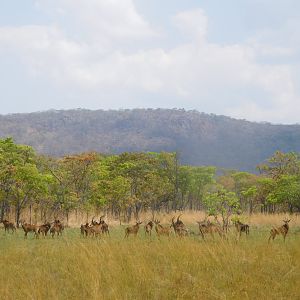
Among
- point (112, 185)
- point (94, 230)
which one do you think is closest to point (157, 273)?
point (94, 230)

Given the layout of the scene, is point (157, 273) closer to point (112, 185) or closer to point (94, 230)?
point (94, 230)

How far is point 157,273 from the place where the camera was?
26.2 ft

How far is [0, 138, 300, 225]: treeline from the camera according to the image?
2358 cm

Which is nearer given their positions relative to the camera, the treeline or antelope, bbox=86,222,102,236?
antelope, bbox=86,222,102,236

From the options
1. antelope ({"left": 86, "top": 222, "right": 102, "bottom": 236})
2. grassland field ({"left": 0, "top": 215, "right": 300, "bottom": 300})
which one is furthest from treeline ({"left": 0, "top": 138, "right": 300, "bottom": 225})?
grassland field ({"left": 0, "top": 215, "right": 300, "bottom": 300})

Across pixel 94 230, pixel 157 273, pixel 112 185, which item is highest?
pixel 157 273

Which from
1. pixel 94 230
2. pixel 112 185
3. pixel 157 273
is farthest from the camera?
pixel 112 185

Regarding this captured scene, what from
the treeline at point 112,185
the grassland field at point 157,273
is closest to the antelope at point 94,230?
the treeline at point 112,185

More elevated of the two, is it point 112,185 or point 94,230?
point 112,185

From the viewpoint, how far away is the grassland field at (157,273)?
6.88 metres

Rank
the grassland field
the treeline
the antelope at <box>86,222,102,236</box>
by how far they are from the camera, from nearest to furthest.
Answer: the grassland field → the antelope at <box>86,222,102,236</box> → the treeline

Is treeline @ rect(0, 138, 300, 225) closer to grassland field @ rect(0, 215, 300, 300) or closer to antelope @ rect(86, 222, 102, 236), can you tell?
antelope @ rect(86, 222, 102, 236)

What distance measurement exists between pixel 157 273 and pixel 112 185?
25771 millimetres

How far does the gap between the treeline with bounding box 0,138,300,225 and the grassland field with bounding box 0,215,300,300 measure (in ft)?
25.7
